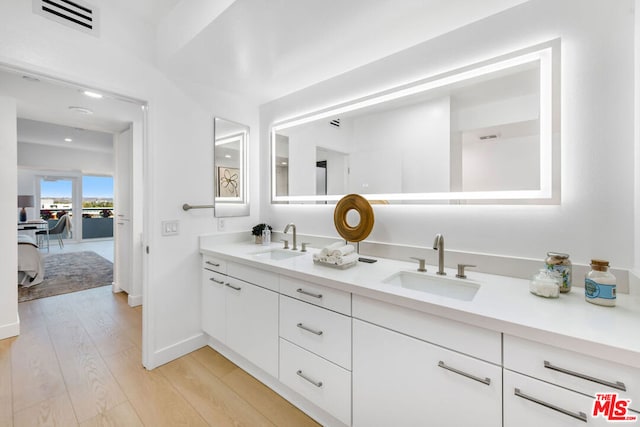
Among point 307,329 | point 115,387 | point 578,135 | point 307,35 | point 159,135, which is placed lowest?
point 115,387

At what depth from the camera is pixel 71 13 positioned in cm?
154

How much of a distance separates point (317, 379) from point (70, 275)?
516 cm

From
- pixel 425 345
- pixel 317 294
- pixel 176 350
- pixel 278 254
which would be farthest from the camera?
pixel 278 254

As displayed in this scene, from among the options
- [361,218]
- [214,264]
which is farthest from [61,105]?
[361,218]

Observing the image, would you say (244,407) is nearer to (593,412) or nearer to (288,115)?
(593,412)

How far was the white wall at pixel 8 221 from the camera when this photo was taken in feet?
8.01

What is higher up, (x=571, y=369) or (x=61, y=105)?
(x=61, y=105)

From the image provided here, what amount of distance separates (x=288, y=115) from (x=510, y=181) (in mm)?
1856

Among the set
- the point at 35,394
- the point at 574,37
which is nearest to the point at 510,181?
the point at 574,37

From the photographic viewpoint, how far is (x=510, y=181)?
4.59 ft

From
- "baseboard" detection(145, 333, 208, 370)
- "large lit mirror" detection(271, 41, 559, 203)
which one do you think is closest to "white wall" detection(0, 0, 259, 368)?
"baseboard" detection(145, 333, 208, 370)

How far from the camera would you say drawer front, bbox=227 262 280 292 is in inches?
64.7

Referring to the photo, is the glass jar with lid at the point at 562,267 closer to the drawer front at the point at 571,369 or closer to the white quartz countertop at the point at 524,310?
the white quartz countertop at the point at 524,310

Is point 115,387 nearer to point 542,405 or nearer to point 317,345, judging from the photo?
point 317,345
